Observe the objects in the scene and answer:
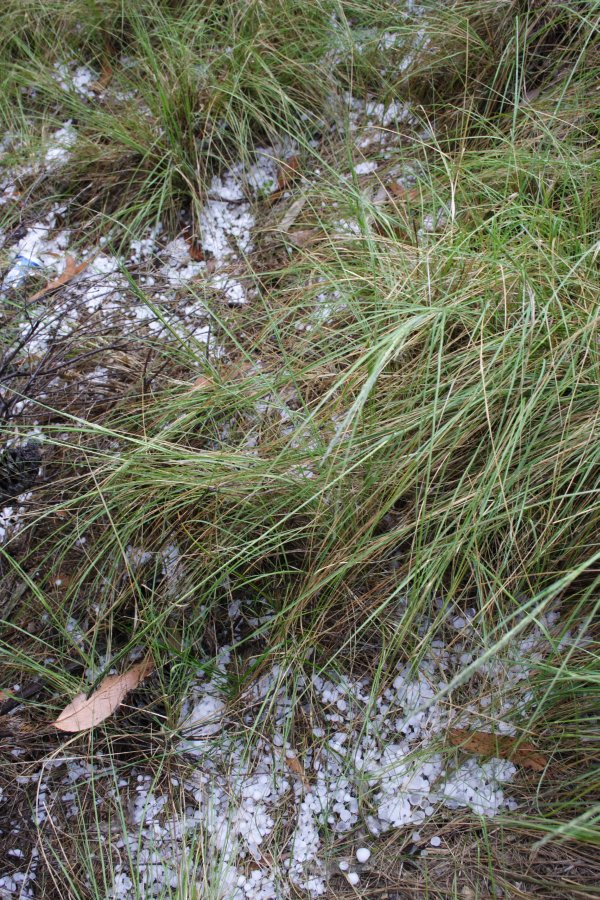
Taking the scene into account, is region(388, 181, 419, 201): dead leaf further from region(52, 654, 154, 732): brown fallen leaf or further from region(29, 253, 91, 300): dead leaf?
region(52, 654, 154, 732): brown fallen leaf

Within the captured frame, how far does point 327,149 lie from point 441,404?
117 centimetres

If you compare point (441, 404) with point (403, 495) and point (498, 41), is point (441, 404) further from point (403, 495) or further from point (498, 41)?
point (498, 41)

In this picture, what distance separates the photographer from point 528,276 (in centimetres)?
148

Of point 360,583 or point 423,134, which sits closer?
point 360,583

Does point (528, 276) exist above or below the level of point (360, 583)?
above

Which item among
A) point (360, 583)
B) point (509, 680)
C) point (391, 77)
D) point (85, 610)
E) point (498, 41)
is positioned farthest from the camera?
point (391, 77)

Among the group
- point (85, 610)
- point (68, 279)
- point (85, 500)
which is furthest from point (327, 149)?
point (85, 610)

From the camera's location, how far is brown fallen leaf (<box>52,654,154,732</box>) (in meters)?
1.45

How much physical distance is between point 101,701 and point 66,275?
1314 millimetres

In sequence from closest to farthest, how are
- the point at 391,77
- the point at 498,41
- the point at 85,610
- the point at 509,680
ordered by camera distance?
the point at 509,680 → the point at 85,610 → the point at 498,41 → the point at 391,77

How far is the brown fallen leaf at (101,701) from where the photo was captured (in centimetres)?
145

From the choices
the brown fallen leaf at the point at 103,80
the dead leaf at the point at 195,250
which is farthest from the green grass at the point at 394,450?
the brown fallen leaf at the point at 103,80

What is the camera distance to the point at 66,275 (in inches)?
84.0

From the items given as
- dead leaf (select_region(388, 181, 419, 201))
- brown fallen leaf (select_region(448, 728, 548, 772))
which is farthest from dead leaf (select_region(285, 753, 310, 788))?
dead leaf (select_region(388, 181, 419, 201))
